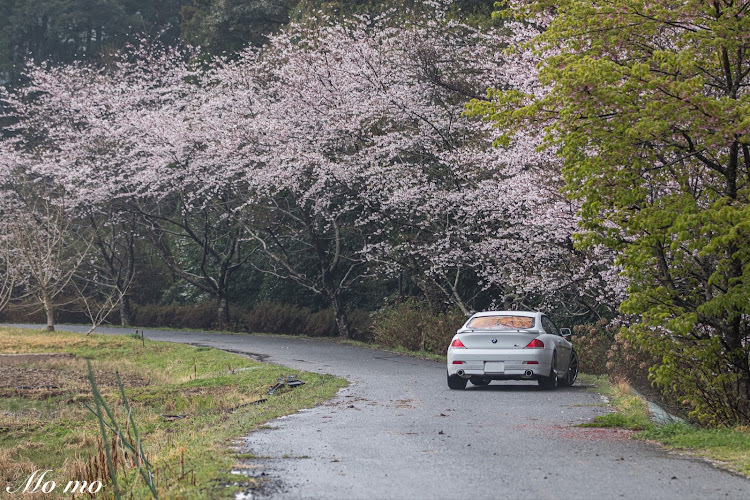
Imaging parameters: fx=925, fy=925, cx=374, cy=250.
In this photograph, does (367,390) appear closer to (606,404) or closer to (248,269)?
(606,404)

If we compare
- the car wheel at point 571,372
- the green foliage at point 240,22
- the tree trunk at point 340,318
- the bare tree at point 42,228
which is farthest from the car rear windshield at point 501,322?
the green foliage at point 240,22

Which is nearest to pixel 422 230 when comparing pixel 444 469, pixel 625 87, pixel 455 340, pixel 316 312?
pixel 316 312

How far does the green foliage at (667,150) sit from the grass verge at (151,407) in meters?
5.21

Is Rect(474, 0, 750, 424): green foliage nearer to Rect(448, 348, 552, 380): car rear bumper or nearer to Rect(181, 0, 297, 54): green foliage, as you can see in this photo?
Rect(448, 348, 552, 380): car rear bumper

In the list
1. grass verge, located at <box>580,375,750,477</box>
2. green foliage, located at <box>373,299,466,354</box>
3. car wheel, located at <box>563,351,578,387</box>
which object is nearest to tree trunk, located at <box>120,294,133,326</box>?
green foliage, located at <box>373,299,466,354</box>

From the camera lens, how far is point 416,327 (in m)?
27.8

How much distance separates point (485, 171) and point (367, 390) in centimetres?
1017

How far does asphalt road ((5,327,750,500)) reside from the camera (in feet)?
24.2

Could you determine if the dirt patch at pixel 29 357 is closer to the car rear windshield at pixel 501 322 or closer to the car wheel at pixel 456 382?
the car wheel at pixel 456 382

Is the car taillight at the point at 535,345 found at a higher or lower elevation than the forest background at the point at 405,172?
lower

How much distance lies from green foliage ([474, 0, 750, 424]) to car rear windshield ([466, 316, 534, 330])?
3877 millimetres

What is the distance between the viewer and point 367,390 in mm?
16234

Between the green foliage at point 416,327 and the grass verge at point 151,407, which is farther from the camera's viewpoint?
the green foliage at point 416,327

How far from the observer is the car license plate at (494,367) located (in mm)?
15828
